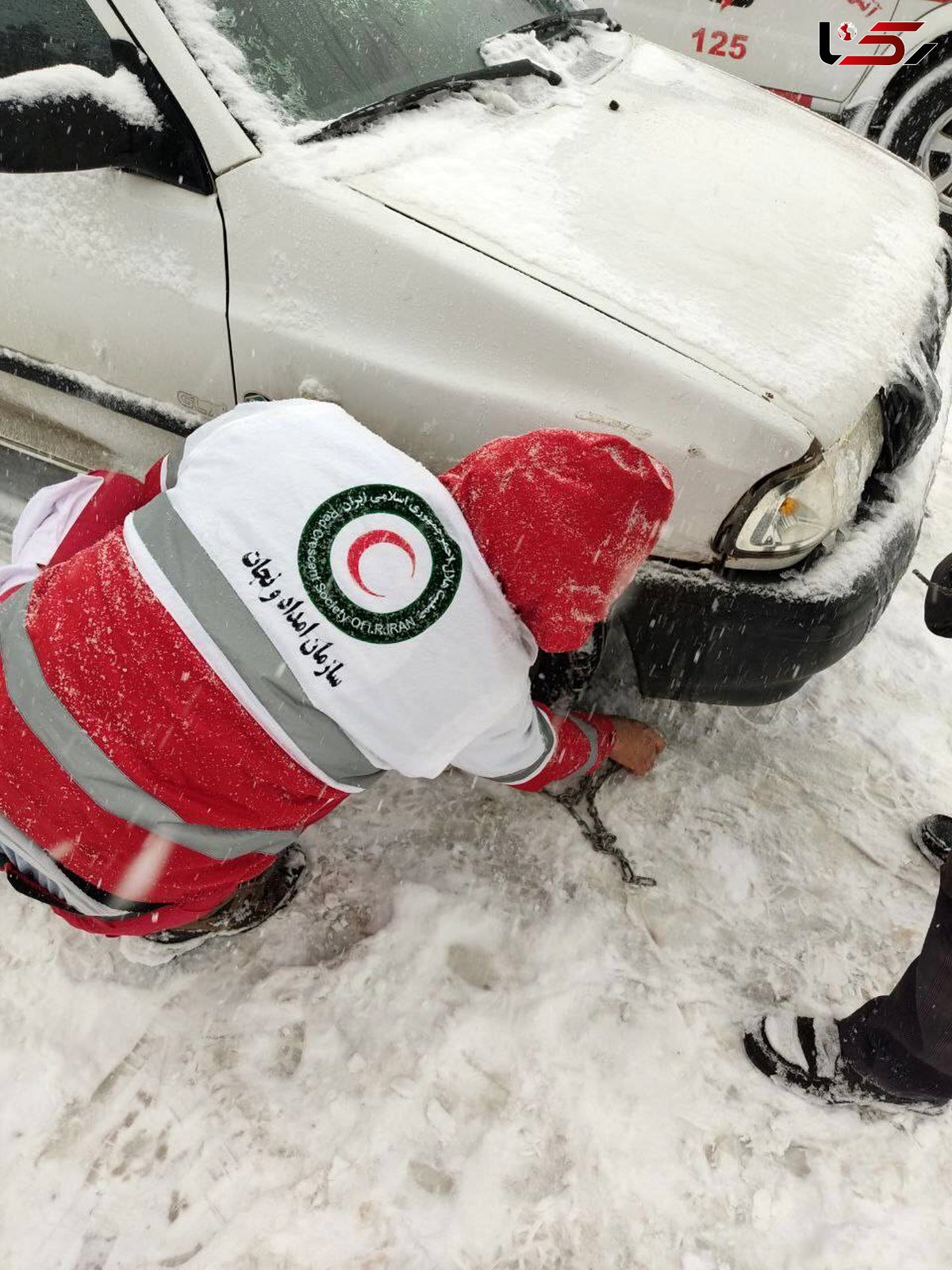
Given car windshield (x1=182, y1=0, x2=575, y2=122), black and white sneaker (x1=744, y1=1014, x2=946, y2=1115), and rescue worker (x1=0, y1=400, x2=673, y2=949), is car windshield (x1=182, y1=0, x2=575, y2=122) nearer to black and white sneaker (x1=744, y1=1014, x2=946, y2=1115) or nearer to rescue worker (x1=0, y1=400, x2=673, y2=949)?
rescue worker (x1=0, y1=400, x2=673, y2=949)

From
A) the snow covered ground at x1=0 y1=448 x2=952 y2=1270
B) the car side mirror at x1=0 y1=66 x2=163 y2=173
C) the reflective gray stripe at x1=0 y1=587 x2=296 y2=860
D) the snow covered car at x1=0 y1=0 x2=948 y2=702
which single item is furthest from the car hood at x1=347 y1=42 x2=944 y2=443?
the snow covered ground at x1=0 y1=448 x2=952 y2=1270

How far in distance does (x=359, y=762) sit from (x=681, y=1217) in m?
1.16

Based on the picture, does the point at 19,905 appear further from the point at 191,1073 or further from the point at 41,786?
the point at 41,786

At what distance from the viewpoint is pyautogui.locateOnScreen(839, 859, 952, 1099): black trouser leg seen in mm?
1545

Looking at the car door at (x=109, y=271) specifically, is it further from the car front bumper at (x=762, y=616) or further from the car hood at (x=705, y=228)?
the car front bumper at (x=762, y=616)

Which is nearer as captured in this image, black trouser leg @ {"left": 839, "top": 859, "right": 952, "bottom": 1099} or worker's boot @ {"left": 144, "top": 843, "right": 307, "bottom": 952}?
black trouser leg @ {"left": 839, "top": 859, "right": 952, "bottom": 1099}

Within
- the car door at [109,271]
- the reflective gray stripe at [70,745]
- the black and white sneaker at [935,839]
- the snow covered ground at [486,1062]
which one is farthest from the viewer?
the black and white sneaker at [935,839]

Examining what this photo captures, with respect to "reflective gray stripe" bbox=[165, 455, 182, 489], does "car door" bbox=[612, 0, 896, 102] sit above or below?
above

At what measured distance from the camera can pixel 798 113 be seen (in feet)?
8.61

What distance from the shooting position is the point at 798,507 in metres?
1.70

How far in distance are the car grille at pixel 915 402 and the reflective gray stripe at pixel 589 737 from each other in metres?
0.92

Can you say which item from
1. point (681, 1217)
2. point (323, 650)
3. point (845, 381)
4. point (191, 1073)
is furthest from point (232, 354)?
point (681, 1217)

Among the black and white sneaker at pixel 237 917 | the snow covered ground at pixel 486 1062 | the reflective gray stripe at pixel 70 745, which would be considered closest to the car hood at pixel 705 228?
the reflective gray stripe at pixel 70 745

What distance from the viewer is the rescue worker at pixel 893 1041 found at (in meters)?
1.56
